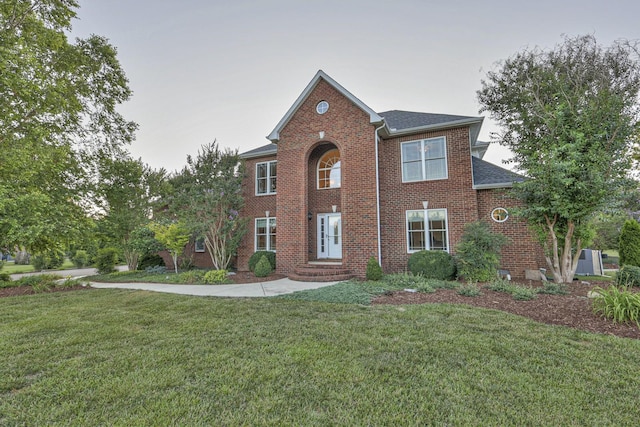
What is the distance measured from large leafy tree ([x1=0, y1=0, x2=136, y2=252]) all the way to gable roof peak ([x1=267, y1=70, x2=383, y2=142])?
7.51 metres

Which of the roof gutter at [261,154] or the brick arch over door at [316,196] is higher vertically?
the roof gutter at [261,154]

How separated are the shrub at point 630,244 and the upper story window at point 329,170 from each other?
11.1m

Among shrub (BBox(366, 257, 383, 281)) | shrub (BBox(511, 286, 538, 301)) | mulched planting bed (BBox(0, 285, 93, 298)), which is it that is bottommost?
mulched planting bed (BBox(0, 285, 93, 298))

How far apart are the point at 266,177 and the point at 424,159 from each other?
7484 mm

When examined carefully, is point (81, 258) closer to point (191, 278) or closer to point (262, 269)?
point (191, 278)

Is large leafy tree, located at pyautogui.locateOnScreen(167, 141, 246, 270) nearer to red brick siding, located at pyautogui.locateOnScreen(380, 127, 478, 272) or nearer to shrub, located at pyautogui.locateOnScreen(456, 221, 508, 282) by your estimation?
red brick siding, located at pyautogui.locateOnScreen(380, 127, 478, 272)

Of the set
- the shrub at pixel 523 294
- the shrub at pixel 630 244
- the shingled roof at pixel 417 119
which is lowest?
the shrub at pixel 523 294

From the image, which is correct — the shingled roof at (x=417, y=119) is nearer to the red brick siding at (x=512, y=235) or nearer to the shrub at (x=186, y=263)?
the red brick siding at (x=512, y=235)

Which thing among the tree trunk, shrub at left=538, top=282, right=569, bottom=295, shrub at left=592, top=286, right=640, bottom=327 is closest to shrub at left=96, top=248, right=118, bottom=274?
shrub at left=538, top=282, right=569, bottom=295

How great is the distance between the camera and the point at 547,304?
563 cm

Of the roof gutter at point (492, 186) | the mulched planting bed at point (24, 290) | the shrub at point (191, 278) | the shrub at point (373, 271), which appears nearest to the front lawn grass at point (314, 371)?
the shrub at point (373, 271)

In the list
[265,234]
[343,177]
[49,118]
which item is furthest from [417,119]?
[49,118]

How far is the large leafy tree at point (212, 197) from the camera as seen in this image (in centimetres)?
1152

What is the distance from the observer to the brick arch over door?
476 inches
